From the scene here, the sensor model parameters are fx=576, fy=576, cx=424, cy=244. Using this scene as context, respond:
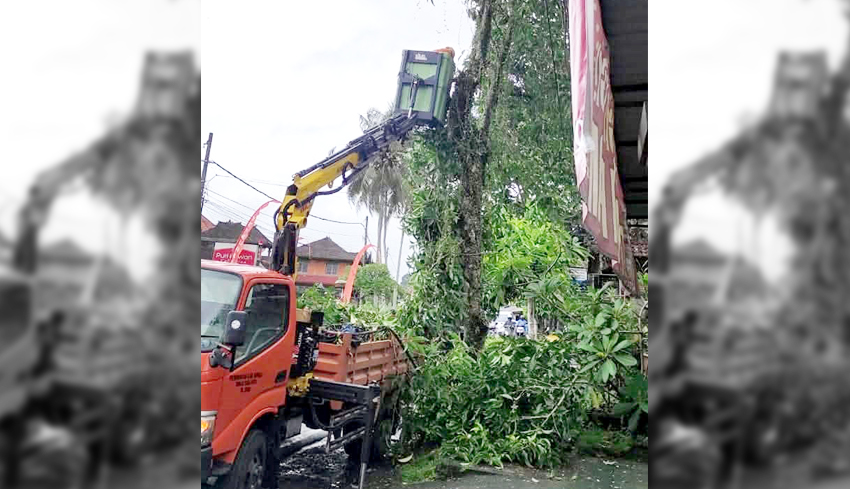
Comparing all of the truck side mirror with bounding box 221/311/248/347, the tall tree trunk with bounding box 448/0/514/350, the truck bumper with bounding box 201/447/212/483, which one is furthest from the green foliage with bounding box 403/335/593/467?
the truck side mirror with bounding box 221/311/248/347

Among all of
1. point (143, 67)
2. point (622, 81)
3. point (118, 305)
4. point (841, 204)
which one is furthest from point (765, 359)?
point (622, 81)

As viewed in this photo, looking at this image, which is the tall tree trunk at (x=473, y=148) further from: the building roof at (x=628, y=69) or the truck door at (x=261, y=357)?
the truck door at (x=261, y=357)

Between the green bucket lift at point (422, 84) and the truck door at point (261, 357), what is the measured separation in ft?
10.9

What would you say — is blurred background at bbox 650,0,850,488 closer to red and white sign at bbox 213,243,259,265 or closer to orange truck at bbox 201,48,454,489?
orange truck at bbox 201,48,454,489

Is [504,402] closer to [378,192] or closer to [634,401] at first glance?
[634,401]

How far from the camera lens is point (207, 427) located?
3.41 metres

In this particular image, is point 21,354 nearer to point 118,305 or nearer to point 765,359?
point 118,305

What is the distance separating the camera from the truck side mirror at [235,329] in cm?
350

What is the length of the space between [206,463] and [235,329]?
0.79 meters

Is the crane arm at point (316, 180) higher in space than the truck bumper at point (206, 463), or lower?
higher

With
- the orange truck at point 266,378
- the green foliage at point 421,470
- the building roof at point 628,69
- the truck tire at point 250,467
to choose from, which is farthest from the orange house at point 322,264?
the building roof at point 628,69

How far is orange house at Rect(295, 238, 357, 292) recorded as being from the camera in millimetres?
5545

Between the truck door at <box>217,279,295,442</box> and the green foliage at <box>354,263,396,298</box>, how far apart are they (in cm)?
402

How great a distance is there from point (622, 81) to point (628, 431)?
4040mm
